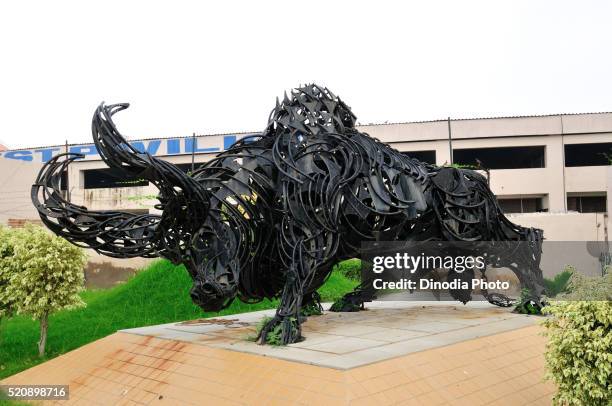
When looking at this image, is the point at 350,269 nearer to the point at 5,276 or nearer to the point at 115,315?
the point at 115,315

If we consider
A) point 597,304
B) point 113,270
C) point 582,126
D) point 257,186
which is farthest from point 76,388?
point 582,126

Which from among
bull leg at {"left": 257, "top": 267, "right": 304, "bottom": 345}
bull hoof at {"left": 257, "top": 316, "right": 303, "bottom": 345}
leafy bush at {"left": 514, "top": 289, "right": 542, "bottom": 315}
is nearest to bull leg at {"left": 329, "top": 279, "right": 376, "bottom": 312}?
leafy bush at {"left": 514, "top": 289, "right": 542, "bottom": 315}

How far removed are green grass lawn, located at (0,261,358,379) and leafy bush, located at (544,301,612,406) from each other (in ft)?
23.8

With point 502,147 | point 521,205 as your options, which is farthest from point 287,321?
point 521,205

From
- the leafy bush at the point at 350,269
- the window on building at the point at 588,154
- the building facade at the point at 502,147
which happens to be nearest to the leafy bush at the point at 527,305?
the leafy bush at the point at 350,269

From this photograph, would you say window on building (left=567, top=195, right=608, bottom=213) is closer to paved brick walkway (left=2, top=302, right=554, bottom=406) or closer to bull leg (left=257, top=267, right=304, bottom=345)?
paved brick walkway (left=2, top=302, right=554, bottom=406)

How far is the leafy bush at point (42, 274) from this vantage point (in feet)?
33.4

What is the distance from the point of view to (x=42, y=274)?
10.3m

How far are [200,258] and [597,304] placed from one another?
457cm

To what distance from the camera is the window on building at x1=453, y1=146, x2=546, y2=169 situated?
1045 inches

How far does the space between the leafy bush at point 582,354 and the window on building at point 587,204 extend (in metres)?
22.7

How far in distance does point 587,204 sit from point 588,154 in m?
2.51

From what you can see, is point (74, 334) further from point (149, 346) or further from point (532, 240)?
point (532, 240)

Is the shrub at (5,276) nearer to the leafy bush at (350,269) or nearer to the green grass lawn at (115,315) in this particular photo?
the green grass lawn at (115,315)
